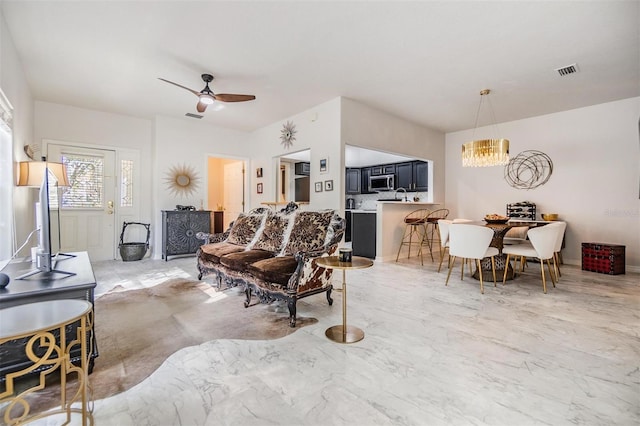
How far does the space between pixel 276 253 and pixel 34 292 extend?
216cm

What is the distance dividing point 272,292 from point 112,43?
317 cm

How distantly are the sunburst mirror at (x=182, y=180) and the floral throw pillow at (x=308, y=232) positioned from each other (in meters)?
3.65

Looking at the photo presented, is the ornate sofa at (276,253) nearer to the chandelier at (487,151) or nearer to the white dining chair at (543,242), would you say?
the white dining chair at (543,242)

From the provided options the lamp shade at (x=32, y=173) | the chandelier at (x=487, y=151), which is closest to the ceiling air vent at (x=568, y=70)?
the chandelier at (x=487, y=151)

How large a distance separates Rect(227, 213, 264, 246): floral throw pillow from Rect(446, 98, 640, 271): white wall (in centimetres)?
512

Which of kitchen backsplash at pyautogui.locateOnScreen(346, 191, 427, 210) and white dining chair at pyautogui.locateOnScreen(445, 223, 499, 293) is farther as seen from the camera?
kitchen backsplash at pyautogui.locateOnScreen(346, 191, 427, 210)

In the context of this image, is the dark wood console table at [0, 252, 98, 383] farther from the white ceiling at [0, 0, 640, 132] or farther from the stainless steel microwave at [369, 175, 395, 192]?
the stainless steel microwave at [369, 175, 395, 192]

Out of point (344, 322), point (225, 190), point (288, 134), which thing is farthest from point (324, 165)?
point (225, 190)

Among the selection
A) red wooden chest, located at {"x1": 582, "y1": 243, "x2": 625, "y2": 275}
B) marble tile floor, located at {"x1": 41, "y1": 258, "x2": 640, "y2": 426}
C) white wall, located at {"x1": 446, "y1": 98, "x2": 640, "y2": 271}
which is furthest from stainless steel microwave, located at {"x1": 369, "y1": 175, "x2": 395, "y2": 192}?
marble tile floor, located at {"x1": 41, "y1": 258, "x2": 640, "y2": 426}

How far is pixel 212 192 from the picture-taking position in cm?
849

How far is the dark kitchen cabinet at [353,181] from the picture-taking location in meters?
9.38

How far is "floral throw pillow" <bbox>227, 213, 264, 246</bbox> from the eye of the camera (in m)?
4.00

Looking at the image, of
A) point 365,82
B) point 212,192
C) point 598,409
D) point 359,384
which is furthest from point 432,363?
point 212,192

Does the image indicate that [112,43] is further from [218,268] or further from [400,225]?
[400,225]
